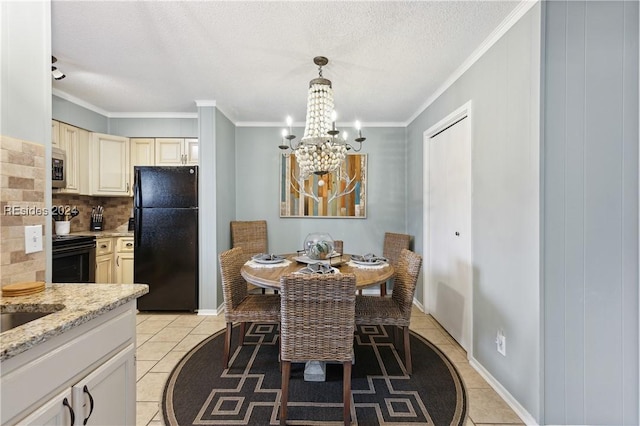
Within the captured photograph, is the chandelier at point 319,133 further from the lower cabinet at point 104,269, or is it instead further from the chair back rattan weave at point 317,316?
the lower cabinet at point 104,269


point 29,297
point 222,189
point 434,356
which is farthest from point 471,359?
point 222,189

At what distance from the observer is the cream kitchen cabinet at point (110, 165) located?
350 cm

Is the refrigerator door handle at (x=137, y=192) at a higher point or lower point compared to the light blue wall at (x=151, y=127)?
lower

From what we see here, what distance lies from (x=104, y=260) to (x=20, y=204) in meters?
2.55

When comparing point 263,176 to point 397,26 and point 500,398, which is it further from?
point 500,398

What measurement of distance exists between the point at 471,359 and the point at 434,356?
28 centimetres

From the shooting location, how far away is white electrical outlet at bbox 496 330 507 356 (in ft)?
6.10

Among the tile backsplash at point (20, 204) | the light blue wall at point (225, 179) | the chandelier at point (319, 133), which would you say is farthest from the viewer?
the light blue wall at point (225, 179)

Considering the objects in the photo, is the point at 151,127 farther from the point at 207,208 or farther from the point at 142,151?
the point at 207,208

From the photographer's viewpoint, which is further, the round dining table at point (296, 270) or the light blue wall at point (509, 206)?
the round dining table at point (296, 270)

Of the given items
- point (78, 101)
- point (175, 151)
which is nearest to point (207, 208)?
point (175, 151)

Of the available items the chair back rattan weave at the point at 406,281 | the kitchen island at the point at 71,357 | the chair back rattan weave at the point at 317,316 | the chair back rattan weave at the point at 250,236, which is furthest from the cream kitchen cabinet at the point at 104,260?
the chair back rattan weave at the point at 406,281

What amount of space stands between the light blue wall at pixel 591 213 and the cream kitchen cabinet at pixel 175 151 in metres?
3.70

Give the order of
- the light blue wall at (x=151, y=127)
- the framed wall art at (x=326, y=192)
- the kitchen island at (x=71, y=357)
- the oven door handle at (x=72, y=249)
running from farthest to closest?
→ the framed wall art at (x=326, y=192) < the light blue wall at (x=151, y=127) < the oven door handle at (x=72, y=249) < the kitchen island at (x=71, y=357)
